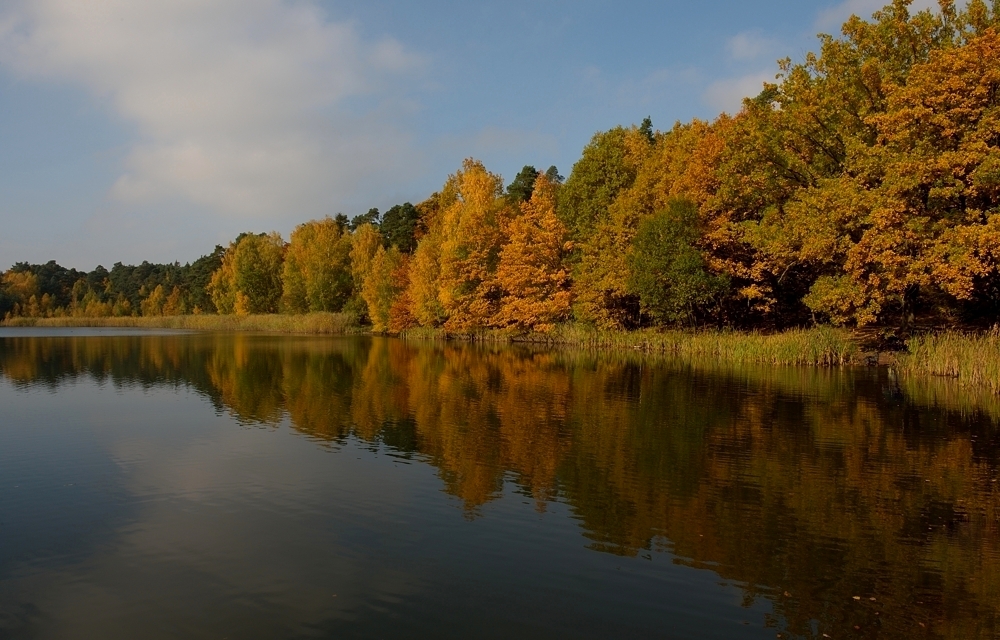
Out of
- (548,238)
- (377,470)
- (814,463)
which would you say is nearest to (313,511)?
(377,470)

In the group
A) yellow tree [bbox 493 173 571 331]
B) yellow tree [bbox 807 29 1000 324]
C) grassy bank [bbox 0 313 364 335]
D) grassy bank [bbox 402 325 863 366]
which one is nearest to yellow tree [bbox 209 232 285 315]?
grassy bank [bbox 0 313 364 335]

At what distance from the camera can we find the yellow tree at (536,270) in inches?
1816

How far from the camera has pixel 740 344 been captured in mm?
31828

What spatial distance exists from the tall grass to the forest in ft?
6.70

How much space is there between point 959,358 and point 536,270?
90.6ft

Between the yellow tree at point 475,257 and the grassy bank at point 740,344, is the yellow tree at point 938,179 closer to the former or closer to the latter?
the grassy bank at point 740,344

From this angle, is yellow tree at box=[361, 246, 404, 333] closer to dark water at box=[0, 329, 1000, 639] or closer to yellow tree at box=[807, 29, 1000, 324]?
→ dark water at box=[0, 329, 1000, 639]

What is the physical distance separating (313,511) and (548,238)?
38.6 m

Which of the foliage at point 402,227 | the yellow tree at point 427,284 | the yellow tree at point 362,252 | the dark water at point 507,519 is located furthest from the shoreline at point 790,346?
the foliage at point 402,227

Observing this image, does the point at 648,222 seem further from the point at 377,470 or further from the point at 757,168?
the point at 377,470

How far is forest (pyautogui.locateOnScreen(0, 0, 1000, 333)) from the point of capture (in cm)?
2455

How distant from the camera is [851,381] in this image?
2389 cm

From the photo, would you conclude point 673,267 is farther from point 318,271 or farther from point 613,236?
point 318,271

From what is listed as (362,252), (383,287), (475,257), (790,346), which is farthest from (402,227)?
(790,346)
